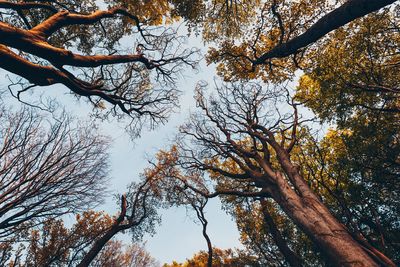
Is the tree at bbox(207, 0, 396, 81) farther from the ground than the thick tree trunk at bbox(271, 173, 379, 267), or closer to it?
farther from the ground

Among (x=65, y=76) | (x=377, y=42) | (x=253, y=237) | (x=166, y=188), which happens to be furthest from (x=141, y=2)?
(x=253, y=237)

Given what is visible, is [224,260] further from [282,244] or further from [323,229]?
[323,229]

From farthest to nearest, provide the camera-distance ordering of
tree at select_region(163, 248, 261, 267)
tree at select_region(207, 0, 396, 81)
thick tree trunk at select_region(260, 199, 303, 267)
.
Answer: tree at select_region(163, 248, 261, 267)
thick tree trunk at select_region(260, 199, 303, 267)
tree at select_region(207, 0, 396, 81)

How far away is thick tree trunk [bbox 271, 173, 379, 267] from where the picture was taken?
15.7 ft

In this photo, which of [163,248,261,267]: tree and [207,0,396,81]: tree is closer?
[207,0,396,81]: tree

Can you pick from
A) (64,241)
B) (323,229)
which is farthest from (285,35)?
(64,241)

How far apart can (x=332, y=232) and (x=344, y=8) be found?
482cm

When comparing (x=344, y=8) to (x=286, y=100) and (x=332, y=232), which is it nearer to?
(x=332, y=232)

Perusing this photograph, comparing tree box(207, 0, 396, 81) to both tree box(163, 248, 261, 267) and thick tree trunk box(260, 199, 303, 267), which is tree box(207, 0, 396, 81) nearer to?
thick tree trunk box(260, 199, 303, 267)

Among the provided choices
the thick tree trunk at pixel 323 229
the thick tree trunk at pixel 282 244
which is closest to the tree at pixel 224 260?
the thick tree trunk at pixel 282 244

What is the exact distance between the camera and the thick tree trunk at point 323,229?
4.78m

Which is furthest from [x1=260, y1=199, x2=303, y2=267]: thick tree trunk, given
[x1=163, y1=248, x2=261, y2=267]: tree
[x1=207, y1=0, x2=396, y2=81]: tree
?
[x1=207, y1=0, x2=396, y2=81]: tree

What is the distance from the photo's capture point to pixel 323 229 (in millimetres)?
5547

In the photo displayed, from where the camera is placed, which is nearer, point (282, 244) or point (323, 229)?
point (323, 229)
